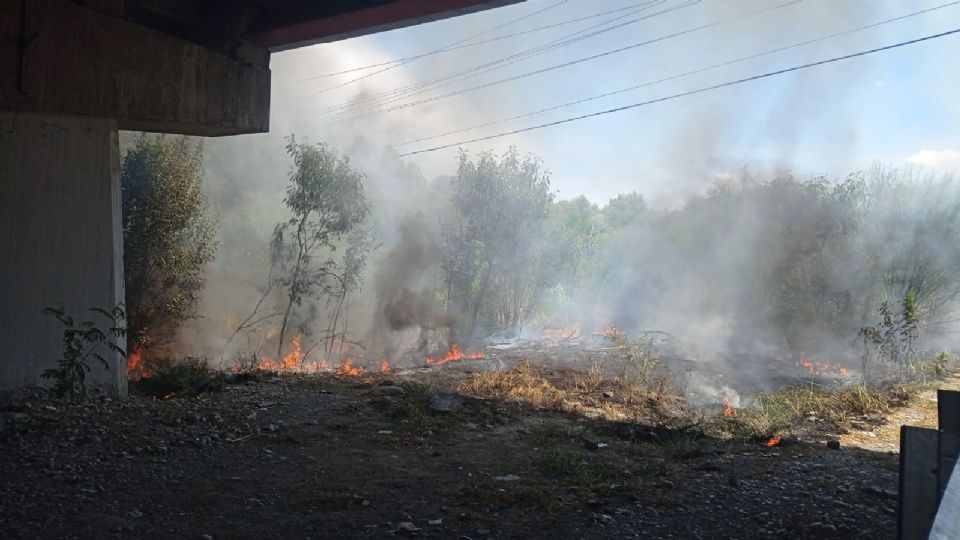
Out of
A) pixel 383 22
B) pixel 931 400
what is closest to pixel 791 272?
pixel 931 400

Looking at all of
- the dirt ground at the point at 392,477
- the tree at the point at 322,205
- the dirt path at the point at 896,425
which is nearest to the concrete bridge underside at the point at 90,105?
the dirt ground at the point at 392,477

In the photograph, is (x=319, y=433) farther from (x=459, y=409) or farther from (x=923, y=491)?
(x=923, y=491)

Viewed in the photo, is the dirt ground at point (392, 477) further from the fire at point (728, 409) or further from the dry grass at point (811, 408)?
the fire at point (728, 409)

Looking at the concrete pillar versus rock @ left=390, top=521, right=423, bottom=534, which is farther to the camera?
the concrete pillar

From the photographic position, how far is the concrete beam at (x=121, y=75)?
5270 mm

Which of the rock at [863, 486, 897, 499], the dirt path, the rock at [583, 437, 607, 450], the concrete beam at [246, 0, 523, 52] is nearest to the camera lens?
the rock at [863, 486, 897, 499]

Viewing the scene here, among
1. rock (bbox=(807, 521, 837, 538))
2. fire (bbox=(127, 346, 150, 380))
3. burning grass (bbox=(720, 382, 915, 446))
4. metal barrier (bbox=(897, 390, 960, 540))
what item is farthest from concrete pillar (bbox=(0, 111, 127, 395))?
burning grass (bbox=(720, 382, 915, 446))

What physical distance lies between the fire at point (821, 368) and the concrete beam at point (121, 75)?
1129 centimetres

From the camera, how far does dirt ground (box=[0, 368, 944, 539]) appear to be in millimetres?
3658

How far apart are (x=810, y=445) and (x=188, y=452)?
19.3ft

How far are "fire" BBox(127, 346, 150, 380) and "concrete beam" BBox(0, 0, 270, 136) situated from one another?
6650mm

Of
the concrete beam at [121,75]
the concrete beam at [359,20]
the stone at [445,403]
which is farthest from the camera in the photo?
the stone at [445,403]

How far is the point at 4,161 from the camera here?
17.4 ft

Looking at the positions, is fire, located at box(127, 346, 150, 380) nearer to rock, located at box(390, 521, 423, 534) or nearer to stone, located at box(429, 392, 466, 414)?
stone, located at box(429, 392, 466, 414)
